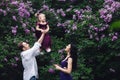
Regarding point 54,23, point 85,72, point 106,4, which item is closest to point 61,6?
point 54,23

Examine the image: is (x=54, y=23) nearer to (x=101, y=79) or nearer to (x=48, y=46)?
(x=101, y=79)

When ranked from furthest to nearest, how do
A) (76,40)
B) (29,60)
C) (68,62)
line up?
1. (76,40)
2. (29,60)
3. (68,62)

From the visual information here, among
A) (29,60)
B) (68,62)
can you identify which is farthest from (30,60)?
(68,62)

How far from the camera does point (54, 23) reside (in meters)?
10.8

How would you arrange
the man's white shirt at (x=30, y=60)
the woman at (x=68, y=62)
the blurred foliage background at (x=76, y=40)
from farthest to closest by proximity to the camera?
the blurred foliage background at (x=76, y=40) < the man's white shirt at (x=30, y=60) < the woman at (x=68, y=62)

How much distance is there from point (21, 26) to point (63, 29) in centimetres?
158

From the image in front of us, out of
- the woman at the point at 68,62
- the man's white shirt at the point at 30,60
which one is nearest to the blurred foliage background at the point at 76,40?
the man's white shirt at the point at 30,60

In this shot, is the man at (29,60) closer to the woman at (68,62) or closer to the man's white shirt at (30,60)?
the man's white shirt at (30,60)

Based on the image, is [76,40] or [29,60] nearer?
[29,60]

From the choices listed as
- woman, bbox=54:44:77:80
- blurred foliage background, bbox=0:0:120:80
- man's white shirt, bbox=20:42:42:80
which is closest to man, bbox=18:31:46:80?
man's white shirt, bbox=20:42:42:80

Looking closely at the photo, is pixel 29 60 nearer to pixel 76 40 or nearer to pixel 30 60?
pixel 30 60

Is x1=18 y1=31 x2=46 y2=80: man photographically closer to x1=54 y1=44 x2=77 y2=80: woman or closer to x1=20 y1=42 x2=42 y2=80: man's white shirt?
x1=20 y1=42 x2=42 y2=80: man's white shirt

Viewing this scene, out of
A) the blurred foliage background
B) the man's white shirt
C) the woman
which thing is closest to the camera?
the woman

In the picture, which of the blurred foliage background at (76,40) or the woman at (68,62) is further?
the blurred foliage background at (76,40)
